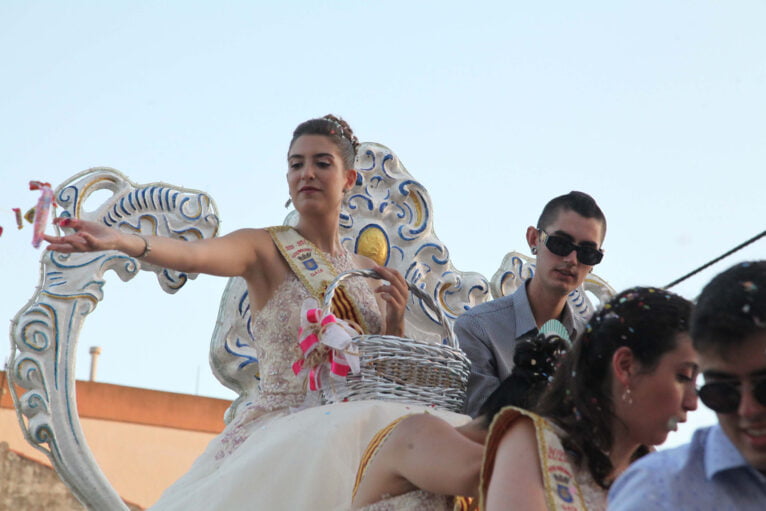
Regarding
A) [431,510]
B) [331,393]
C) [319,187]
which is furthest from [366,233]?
[431,510]

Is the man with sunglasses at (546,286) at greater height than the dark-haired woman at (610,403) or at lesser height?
greater

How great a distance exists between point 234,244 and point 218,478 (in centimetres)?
67

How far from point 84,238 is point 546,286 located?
4.47 feet

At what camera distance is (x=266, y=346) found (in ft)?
9.57

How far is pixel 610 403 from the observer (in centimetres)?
164

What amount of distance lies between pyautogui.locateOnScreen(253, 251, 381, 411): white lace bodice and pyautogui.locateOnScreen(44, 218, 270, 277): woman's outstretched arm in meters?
0.13

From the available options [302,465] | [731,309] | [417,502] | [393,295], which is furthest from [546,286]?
[731,309]

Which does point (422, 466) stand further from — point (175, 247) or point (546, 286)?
point (546, 286)

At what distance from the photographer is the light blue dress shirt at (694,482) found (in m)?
1.07

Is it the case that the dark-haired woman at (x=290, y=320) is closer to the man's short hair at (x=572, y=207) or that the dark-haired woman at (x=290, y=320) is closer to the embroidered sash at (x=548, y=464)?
the man's short hair at (x=572, y=207)

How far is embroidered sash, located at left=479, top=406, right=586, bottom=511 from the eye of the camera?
154cm

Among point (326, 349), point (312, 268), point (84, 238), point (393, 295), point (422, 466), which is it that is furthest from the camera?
point (312, 268)

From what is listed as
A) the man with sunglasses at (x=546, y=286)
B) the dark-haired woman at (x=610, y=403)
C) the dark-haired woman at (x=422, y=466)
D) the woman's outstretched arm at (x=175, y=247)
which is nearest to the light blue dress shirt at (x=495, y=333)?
the man with sunglasses at (x=546, y=286)

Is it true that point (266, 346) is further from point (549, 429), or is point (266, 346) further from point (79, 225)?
point (549, 429)
